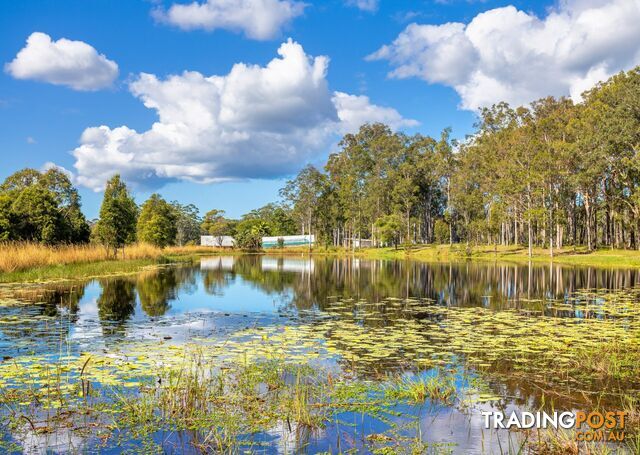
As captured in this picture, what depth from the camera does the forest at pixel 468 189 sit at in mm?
51500

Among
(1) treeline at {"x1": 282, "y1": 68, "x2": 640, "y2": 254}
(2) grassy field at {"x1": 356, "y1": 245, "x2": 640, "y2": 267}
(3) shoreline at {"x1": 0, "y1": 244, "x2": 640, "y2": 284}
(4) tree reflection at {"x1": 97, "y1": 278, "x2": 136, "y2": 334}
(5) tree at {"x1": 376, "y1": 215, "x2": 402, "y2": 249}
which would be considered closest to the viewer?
(4) tree reflection at {"x1": 97, "y1": 278, "x2": 136, "y2": 334}

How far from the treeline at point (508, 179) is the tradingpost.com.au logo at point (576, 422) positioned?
2094 inches

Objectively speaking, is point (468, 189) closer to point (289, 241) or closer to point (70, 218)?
point (289, 241)

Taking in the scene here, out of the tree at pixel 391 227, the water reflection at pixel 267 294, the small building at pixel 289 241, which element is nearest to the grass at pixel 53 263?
the water reflection at pixel 267 294

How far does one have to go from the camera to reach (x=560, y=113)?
67625 millimetres

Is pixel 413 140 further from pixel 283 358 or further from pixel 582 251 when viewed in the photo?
pixel 283 358

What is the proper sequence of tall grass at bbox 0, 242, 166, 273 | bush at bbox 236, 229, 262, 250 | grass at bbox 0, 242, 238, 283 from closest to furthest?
1. grass at bbox 0, 242, 238, 283
2. tall grass at bbox 0, 242, 166, 273
3. bush at bbox 236, 229, 262, 250

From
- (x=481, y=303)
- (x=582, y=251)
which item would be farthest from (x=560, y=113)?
(x=481, y=303)

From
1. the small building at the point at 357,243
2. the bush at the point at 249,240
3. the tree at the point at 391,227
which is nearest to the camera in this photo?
the tree at the point at 391,227

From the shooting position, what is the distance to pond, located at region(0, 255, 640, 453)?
679cm

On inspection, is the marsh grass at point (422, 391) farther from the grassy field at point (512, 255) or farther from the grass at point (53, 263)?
the grassy field at point (512, 255)

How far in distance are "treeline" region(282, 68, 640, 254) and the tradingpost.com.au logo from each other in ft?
174

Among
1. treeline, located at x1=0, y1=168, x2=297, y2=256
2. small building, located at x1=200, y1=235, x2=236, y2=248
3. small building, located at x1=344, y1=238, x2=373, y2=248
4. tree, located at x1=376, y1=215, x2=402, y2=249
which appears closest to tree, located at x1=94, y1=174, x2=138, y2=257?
treeline, located at x1=0, y1=168, x2=297, y2=256

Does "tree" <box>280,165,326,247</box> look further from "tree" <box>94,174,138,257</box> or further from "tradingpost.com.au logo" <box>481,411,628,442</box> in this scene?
"tradingpost.com.au logo" <box>481,411,628,442</box>
